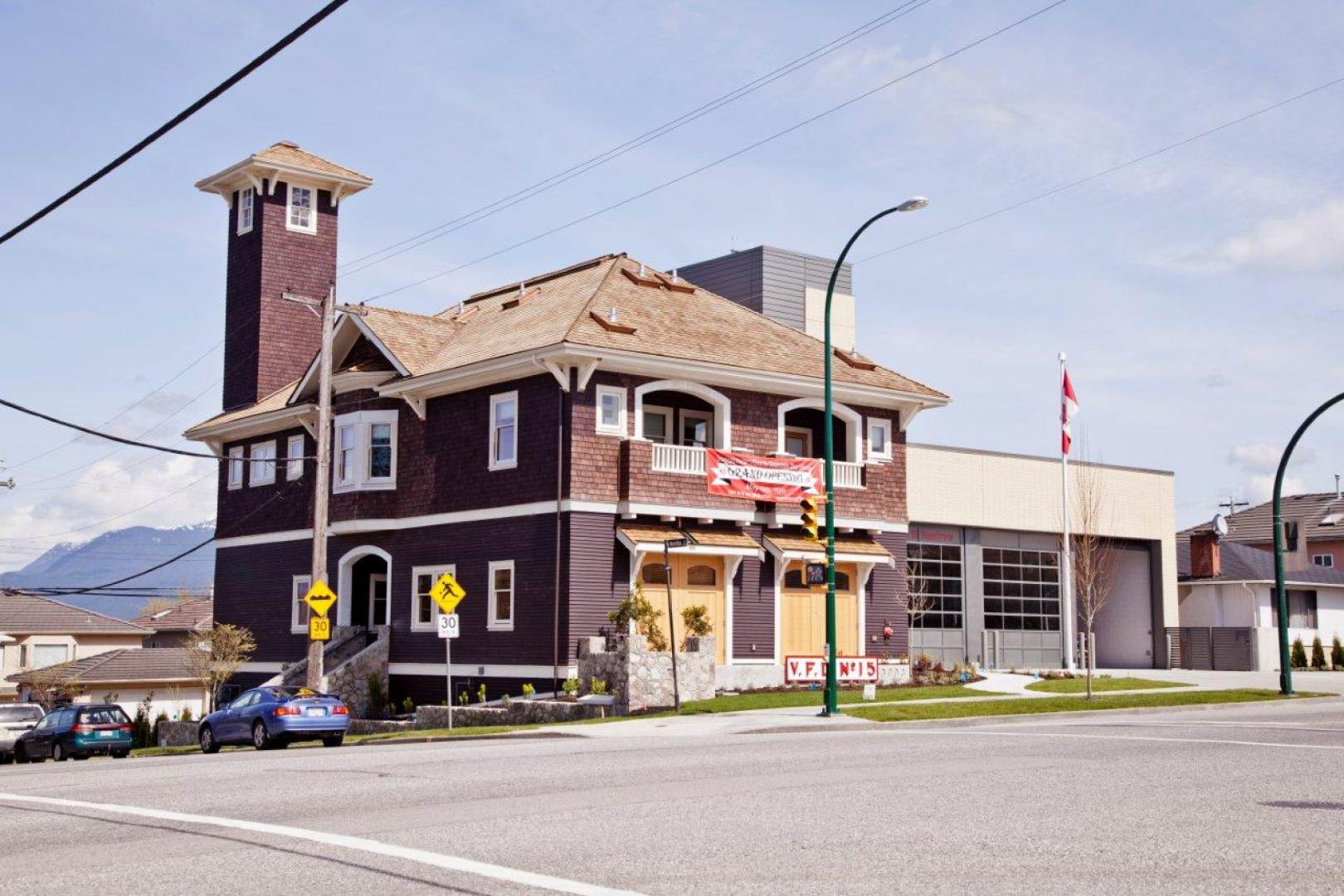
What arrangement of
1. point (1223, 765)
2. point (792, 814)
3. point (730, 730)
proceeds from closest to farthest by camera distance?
1. point (792, 814)
2. point (1223, 765)
3. point (730, 730)

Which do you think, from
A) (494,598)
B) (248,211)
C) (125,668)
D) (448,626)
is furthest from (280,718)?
(125,668)

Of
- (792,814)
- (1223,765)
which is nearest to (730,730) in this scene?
(1223,765)

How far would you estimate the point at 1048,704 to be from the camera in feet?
91.7

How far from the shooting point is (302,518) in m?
42.4

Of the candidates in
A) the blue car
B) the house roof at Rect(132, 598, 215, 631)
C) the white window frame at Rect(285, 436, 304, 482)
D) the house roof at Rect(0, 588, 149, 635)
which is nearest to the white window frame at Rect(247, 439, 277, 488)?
the white window frame at Rect(285, 436, 304, 482)

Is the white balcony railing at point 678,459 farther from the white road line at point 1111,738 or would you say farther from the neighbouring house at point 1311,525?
the neighbouring house at point 1311,525

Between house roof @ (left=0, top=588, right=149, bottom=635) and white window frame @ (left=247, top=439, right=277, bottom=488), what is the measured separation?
35.8 m

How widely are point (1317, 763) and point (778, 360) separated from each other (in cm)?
2233

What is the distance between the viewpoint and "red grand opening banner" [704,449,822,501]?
35031 millimetres

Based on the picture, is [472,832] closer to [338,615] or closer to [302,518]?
[338,615]

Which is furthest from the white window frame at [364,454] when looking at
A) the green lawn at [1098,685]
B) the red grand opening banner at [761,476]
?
the green lawn at [1098,685]

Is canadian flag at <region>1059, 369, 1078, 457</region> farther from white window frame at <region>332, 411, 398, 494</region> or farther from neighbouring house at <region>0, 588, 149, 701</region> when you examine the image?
neighbouring house at <region>0, 588, 149, 701</region>

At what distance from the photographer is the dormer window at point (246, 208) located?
153 feet

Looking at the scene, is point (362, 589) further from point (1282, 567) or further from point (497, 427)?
point (1282, 567)
